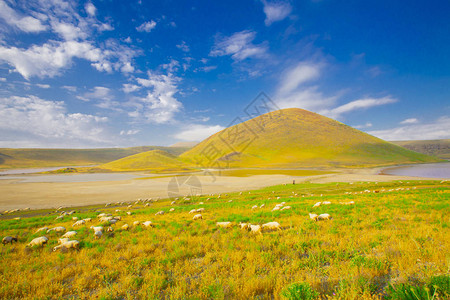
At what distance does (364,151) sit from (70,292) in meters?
170

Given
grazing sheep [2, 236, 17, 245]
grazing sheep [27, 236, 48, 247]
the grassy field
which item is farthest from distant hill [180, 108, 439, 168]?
the grassy field

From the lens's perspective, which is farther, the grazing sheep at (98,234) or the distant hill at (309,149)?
the distant hill at (309,149)

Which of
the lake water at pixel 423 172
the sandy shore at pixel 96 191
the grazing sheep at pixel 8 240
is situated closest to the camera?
the grazing sheep at pixel 8 240

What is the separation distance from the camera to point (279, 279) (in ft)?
12.8

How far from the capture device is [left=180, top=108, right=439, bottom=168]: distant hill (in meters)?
118

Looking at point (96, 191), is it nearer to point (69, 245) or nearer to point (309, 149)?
point (69, 245)

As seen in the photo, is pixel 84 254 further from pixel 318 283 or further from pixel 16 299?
pixel 318 283

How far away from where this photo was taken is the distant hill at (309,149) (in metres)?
118

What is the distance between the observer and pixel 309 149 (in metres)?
137

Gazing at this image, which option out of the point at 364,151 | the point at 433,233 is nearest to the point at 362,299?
the point at 433,233

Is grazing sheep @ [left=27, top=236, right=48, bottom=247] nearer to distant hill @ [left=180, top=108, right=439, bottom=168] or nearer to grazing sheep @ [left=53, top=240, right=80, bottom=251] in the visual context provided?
grazing sheep @ [left=53, top=240, right=80, bottom=251]

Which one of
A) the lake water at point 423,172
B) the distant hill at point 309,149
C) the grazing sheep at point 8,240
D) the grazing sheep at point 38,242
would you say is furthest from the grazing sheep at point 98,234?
the distant hill at point 309,149

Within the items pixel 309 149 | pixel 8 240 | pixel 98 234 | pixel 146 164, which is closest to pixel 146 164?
pixel 146 164

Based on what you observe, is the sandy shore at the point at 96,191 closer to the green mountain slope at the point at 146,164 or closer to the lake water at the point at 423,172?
the lake water at the point at 423,172
